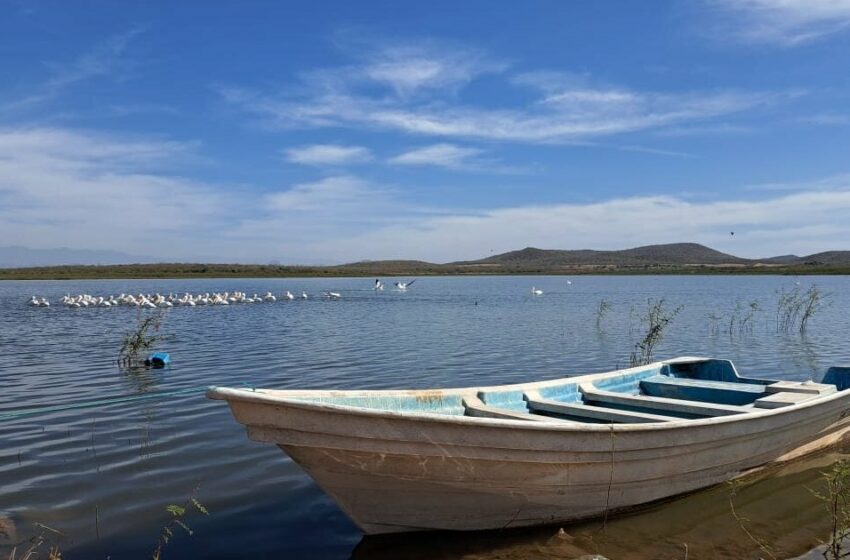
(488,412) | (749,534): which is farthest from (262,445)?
(749,534)

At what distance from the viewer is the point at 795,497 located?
8.27 metres

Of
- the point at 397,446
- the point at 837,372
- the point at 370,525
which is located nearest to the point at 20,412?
the point at 370,525

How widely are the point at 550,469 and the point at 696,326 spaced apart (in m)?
23.0

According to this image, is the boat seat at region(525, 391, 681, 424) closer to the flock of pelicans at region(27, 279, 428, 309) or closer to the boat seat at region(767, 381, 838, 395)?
the boat seat at region(767, 381, 838, 395)

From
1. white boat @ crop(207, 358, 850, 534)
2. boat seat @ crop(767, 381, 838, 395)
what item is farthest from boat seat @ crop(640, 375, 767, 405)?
white boat @ crop(207, 358, 850, 534)

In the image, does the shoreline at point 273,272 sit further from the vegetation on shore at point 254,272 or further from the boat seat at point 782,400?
the boat seat at point 782,400

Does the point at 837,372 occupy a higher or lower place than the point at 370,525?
higher

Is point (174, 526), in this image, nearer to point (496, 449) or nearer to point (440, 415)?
point (440, 415)

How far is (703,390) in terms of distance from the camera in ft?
33.0

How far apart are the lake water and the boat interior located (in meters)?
1.05

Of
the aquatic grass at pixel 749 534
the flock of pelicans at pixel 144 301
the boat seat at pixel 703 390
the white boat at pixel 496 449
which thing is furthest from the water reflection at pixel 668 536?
the flock of pelicans at pixel 144 301

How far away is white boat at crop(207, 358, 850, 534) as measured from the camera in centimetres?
569

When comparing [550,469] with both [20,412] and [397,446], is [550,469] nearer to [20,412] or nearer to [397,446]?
[397,446]

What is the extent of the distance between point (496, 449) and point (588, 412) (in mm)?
2289
